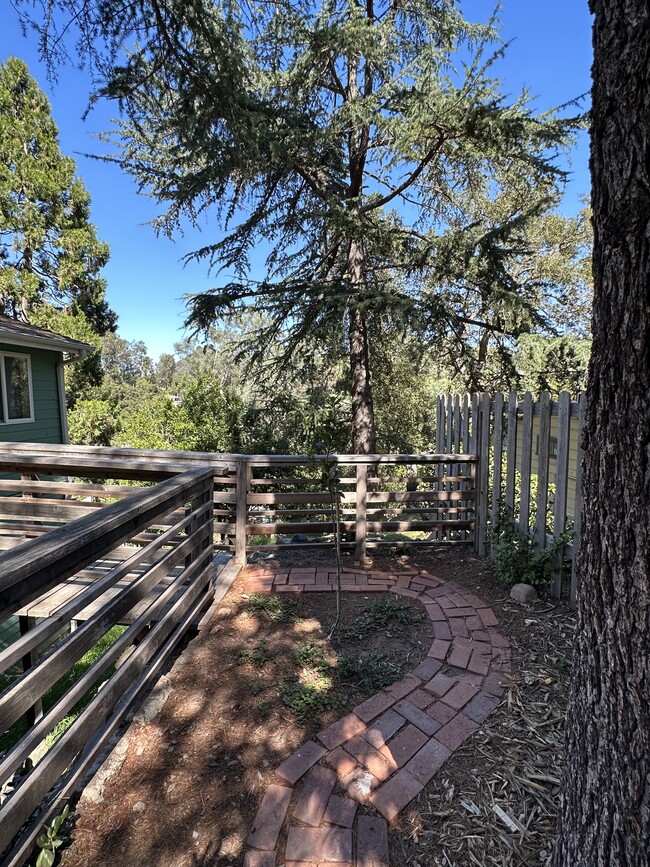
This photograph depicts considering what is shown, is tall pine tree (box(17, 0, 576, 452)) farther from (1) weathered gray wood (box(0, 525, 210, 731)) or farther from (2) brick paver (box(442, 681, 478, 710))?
(2) brick paver (box(442, 681, 478, 710))

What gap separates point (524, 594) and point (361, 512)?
5.09 feet

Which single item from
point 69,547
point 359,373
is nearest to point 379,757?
point 69,547

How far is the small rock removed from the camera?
10.3 ft

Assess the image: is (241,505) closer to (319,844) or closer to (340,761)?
(340,761)

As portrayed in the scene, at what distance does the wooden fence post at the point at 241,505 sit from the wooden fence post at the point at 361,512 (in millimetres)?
1050

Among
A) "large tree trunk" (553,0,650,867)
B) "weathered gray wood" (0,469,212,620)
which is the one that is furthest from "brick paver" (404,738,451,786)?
"weathered gray wood" (0,469,212,620)

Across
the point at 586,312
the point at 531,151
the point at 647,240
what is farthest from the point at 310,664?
the point at 586,312

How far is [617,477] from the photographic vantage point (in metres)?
1.06

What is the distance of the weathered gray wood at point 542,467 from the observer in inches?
130

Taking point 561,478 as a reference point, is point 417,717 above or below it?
below

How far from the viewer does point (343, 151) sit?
279 inches

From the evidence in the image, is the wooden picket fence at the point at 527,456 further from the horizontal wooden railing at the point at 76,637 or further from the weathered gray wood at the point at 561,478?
the horizontal wooden railing at the point at 76,637

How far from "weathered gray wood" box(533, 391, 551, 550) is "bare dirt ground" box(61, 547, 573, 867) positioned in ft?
1.95

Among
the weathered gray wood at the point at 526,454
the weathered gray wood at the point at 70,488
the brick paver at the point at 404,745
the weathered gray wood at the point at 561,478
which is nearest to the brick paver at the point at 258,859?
the brick paver at the point at 404,745
